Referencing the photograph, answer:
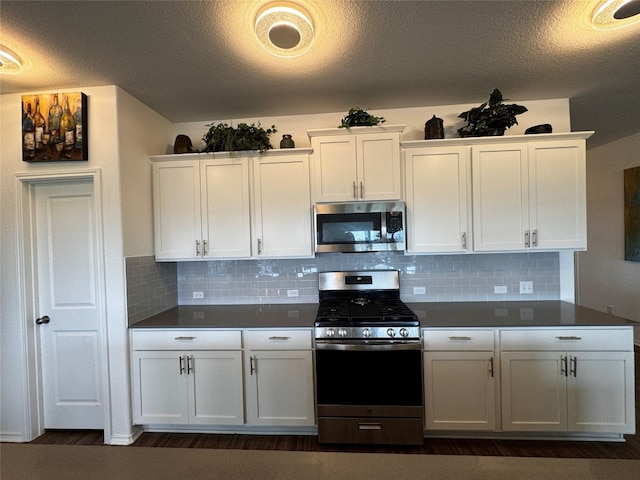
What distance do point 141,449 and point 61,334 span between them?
222 cm

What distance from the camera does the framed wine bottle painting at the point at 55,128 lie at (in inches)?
84.3

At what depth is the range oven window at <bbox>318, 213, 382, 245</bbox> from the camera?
7.76ft

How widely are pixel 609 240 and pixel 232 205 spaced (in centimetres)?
478

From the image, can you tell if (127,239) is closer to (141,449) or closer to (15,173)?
(15,173)

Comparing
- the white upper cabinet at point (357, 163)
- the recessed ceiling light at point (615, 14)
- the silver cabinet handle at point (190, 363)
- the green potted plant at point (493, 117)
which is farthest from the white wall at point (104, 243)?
the recessed ceiling light at point (615, 14)

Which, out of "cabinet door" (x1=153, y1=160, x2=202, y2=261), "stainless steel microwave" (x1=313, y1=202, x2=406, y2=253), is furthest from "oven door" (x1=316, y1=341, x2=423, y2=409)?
"cabinet door" (x1=153, y1=160, x2=202, y2=261)

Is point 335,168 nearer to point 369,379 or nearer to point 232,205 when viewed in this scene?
point 232,205

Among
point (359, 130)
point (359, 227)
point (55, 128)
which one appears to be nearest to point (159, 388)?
point (359, 227)

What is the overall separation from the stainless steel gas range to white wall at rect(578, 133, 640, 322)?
3527mm

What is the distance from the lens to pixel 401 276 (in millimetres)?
2701

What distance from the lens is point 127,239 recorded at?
2.23 metres

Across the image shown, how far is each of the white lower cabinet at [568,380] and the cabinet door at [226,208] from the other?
2128 mm

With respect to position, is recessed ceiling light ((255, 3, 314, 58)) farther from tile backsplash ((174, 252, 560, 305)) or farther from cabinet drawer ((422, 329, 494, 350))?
cabinet drawer ((422, 329, 494, 350))

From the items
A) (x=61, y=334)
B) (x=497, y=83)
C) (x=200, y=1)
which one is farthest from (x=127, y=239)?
(x=497, y=83)
